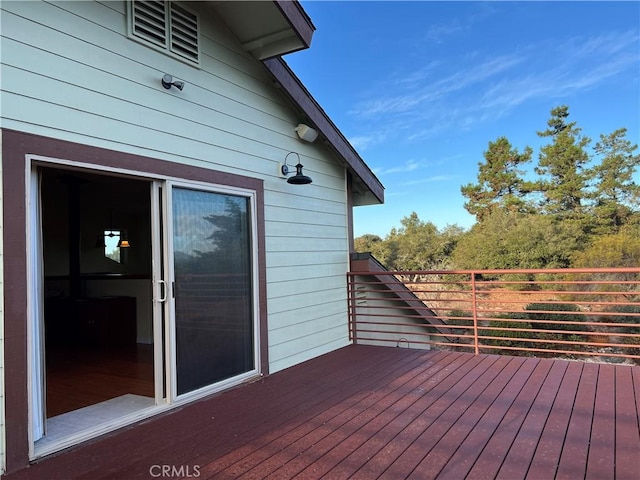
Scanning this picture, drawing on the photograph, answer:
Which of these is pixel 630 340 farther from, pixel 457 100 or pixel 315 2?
pixel 457 100

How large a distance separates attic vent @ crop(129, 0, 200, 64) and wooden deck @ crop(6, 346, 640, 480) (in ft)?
9.51

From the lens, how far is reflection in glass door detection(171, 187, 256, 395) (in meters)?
3.14

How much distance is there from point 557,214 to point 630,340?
10587 mm

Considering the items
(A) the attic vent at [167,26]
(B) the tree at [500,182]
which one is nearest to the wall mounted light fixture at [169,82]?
(A) the attic vent at [167,26]

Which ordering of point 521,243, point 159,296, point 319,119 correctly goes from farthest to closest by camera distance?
point 521,243, point 319,119, point 159,296

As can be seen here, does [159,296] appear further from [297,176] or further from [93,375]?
[297,176]

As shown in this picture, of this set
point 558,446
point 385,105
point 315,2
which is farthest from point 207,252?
point 385,105

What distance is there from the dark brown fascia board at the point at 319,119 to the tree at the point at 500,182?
698 inches

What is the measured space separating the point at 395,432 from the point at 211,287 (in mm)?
1899

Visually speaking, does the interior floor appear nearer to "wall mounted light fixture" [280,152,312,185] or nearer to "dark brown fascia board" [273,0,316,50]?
"wall mounted light fixture" [280,152,312,185]

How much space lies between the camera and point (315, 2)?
9336 mm

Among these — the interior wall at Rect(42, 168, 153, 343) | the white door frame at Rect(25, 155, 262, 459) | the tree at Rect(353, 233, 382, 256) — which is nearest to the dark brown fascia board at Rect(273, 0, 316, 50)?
the white door frame at Rect(25, 155, 262, 459)

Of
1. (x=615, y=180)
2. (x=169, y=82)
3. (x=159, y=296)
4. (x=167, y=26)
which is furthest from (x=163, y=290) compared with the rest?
(x=615, y=180)

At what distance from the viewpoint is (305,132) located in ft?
15.0
